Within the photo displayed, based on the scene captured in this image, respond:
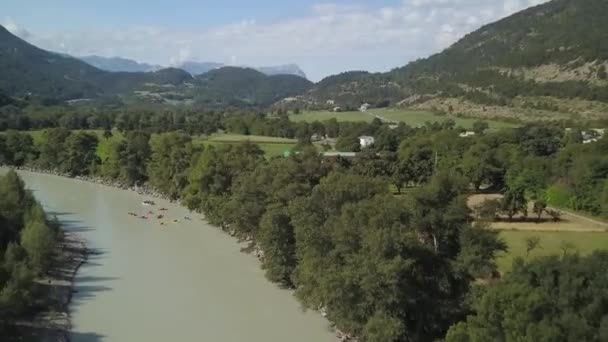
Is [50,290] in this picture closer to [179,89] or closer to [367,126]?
[367,126]

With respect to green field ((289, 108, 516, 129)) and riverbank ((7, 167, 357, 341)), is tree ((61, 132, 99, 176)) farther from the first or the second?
green field ((289, 108, 516, 129))

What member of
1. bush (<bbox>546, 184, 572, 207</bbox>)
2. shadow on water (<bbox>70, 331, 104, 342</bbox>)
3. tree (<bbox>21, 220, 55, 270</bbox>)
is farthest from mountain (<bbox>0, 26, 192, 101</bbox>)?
shadow on water (<bbox>70, 331, 104, 342</bbox>)

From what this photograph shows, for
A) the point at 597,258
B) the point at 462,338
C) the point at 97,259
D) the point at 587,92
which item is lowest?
the point at 97,259

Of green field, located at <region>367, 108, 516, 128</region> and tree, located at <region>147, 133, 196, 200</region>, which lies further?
green field, located at <region>367, 108, 516, 128</region>

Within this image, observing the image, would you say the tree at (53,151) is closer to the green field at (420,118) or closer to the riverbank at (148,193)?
the riverbank at (148,193)

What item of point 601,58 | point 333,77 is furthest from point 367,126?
point 333,77

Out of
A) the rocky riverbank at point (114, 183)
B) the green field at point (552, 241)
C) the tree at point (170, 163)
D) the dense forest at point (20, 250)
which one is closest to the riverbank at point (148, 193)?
the rocky riverbank at point (114, 183)
